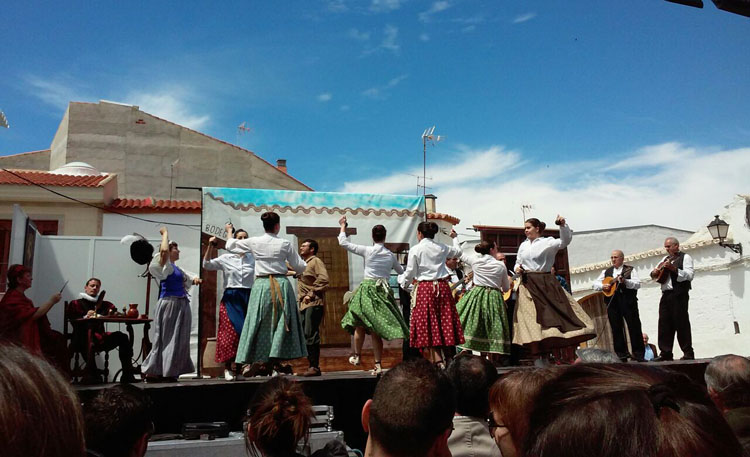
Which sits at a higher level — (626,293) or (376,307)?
(626,293)

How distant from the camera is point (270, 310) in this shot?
6.32m

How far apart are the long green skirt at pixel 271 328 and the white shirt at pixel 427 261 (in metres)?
1.41

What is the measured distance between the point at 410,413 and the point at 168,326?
5.44m

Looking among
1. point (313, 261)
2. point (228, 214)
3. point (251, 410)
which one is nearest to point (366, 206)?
point (228, 214)

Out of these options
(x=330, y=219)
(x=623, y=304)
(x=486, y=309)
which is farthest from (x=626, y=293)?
(x=330, y=219)

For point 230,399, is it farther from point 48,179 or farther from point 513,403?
point 48,179

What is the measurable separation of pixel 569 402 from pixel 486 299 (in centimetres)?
636

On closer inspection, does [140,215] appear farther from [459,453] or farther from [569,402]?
[569,402]

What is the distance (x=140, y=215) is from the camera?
41.6ft

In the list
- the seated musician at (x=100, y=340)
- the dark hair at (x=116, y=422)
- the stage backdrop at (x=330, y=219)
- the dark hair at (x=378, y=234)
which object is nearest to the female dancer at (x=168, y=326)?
the seated musician at (x=100, y=340)

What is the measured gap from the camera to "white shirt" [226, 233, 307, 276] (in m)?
6.45

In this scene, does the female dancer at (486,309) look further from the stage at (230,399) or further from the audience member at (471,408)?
the audience member at (471,408)

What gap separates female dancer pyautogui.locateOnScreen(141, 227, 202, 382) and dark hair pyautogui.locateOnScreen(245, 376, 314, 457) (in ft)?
14.1

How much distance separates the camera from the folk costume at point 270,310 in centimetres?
620
